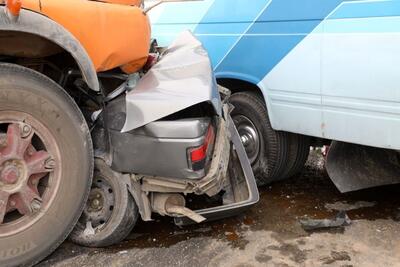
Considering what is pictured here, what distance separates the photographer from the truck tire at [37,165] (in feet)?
9.08

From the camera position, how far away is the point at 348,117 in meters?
3.56

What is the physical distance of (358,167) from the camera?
4.09 m

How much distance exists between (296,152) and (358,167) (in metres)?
0.57

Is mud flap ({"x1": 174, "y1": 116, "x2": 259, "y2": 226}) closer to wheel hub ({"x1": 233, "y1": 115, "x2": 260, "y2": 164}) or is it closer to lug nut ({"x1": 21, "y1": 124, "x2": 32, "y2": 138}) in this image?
wheel hub ({"x1": 233, "y1": 115, "x2": 260, "y2": 164})

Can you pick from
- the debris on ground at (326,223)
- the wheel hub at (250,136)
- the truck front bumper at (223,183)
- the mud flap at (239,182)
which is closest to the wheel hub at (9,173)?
the truck front bumper at (223,183)

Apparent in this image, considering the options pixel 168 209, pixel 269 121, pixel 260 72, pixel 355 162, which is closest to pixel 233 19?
pixel 260 72

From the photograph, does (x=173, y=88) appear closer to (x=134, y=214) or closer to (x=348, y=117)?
(x=134, y=214)

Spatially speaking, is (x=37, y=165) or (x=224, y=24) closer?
(x=37, y=165)

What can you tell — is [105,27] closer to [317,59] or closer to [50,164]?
[50,164]

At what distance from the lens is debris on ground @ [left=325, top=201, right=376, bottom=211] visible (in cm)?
417

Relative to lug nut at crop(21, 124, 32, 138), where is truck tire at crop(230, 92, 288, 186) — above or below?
below

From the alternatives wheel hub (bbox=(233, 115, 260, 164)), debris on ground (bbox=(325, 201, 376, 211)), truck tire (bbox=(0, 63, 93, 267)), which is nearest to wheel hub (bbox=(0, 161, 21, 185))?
truck tire (bbox=(0, 63, 93, 267))

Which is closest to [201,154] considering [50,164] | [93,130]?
[93,130]

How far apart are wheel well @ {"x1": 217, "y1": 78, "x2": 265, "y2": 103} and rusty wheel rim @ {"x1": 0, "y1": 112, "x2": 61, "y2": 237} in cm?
203
